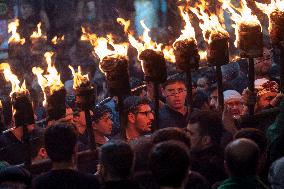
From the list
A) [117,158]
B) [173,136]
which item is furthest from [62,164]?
[173,136]

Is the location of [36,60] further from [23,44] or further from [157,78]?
[157,78]

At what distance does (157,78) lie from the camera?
5.38 metres

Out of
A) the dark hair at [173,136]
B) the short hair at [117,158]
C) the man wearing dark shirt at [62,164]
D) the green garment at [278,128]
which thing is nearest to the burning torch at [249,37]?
the green garment at [278,128]

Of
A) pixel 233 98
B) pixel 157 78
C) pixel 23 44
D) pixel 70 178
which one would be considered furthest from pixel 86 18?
pixel 70 178

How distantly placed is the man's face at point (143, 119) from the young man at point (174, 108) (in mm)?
186

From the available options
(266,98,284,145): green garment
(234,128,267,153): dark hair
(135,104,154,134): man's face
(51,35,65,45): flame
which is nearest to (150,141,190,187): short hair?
(234,128,267,153): dark hair

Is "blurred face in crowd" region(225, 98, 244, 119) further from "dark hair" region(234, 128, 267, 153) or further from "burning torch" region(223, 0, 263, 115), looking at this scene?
"dark hair" region(234, 128, 267, 153)

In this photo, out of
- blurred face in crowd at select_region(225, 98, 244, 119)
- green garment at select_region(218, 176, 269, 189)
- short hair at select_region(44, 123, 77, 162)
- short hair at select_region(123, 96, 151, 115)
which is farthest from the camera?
blurred face in crowd at select_region(225, 98, 244, 119)

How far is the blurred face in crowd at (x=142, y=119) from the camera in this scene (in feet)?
26.0

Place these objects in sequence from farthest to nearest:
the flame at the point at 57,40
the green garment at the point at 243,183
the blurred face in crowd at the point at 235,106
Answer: the flame at the point at 57,40 → the blurred face in crowd at the point at 235,106 → the green garment at the point at 243,183

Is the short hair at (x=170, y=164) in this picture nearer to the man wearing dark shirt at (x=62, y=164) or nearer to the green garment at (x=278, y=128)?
the man wearing dark shirt at (x=62, y=164)

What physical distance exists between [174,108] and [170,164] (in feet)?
13.1

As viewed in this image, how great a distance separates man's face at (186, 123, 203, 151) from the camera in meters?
5.62

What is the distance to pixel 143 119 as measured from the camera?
7988 millimetres
